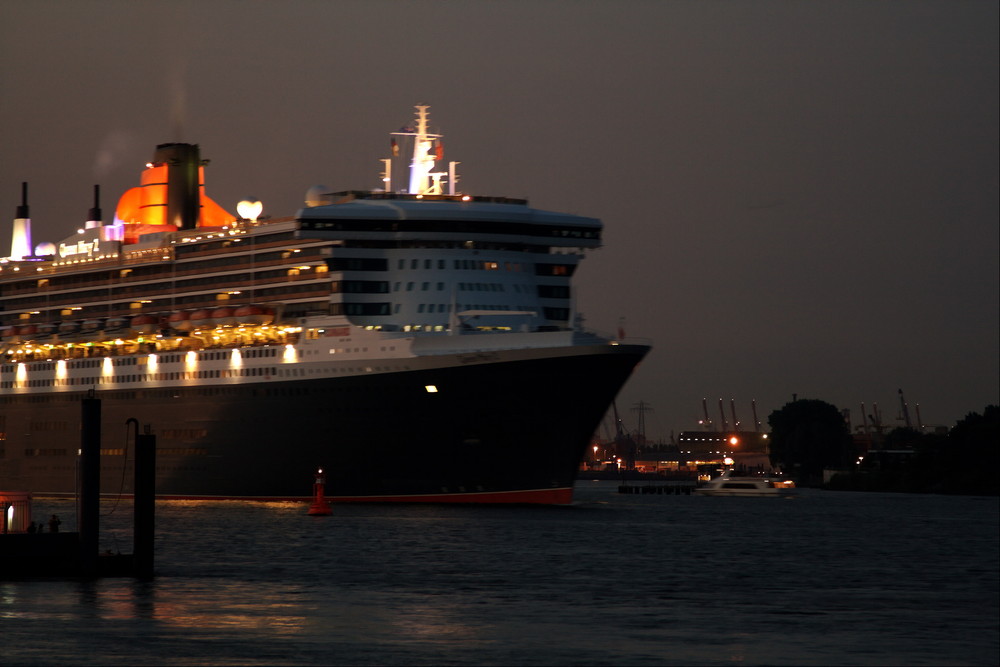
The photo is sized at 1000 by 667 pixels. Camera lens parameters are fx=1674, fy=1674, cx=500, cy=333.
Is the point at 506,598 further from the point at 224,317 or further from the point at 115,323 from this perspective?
the point at 115,323

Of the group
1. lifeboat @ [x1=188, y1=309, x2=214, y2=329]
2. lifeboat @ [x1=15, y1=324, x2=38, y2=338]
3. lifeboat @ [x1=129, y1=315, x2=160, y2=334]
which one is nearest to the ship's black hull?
lifeboat @ [x1=188, y1=309, x2=214, y2=329]

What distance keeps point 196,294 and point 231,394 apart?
747 cm

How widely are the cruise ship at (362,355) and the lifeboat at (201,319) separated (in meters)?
0.19

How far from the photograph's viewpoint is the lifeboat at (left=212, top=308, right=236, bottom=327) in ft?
254

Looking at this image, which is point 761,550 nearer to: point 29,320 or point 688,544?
point 688,544

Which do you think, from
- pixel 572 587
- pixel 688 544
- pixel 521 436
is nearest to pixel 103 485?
pixel 521 436

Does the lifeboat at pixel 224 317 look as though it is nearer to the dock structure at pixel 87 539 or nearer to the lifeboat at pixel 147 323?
the lifeboat at pixel 147 323

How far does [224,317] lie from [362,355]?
9.98 metres

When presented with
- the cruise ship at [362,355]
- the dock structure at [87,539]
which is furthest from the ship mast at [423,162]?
the dock structure at [87,539]

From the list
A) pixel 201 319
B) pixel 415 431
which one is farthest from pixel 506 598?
pixel 201 319

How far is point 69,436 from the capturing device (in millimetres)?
86438

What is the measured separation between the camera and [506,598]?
37.8m

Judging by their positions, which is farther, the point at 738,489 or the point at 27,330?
the point at 738,489

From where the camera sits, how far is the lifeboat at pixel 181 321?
80250 mm
